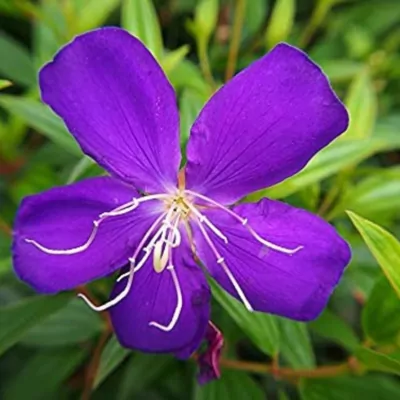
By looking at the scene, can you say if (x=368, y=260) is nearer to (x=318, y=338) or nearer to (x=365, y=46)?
(x=318, y=338)

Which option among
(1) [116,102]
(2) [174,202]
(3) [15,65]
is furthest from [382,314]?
(3) [15,65]

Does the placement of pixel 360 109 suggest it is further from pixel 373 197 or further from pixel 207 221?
pixel 207 221

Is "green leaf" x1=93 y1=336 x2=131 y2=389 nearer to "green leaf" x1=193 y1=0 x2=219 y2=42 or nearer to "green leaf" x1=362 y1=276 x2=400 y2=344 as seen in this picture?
"green leaf" x1=362 y1=276 x2=400 y2=344

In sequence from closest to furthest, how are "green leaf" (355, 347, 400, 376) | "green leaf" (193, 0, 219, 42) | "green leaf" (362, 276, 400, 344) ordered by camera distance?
"green leaf" (355, 347, 400, 376), "green leaf" (362, 276, 400, 344), "green leaf" (193, 0, 219, 42)

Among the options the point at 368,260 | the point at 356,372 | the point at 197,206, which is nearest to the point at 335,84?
the point at 368,260

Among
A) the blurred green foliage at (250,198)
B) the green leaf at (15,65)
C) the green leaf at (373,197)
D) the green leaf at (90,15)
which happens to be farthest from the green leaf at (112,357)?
the green leaf at (15,65)

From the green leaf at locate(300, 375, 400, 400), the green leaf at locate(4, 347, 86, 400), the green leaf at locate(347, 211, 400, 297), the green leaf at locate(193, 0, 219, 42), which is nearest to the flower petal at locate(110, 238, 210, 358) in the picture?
the green leaf at locate(347, 211, 400, 297)

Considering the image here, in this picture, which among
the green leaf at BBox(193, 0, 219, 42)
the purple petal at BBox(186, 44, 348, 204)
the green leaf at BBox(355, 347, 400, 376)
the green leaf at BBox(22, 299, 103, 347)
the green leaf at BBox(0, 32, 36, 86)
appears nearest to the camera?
the purple petal at BBox(186, 44, 348, 204)
